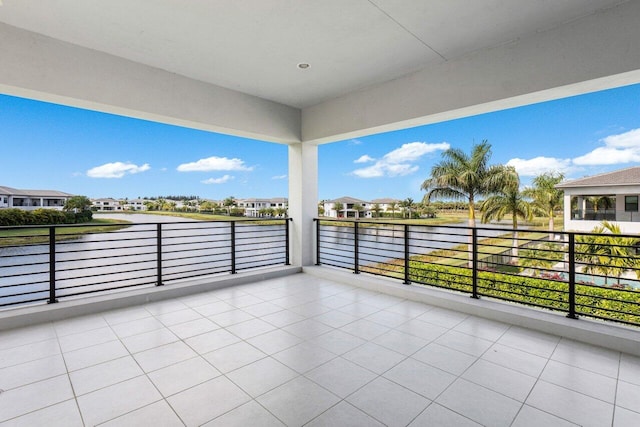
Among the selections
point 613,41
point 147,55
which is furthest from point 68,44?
point 613,41

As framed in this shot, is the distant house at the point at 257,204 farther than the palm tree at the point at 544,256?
Yes

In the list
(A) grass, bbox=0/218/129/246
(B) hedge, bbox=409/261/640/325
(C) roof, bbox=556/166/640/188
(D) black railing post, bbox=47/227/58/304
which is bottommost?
(B) hedge, bbox=409/261/640/325

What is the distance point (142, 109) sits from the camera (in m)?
3.37

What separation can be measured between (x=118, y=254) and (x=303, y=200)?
2.87 m

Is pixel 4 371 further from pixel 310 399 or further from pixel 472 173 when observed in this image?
pixel 472 173

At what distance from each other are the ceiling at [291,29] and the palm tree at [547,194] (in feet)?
31.2

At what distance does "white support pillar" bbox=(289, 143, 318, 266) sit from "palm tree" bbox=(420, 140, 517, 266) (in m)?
7.37

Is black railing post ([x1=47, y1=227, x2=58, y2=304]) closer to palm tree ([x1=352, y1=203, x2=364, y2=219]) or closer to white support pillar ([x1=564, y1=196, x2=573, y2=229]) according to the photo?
palm tree ([x1=352, y1=203, x2=364, y2=219])

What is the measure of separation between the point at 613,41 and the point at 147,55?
4.35 metres

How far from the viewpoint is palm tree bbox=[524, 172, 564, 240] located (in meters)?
10.0

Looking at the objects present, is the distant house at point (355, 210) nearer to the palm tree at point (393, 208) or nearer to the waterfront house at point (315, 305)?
the palm tree at point (393, 208)

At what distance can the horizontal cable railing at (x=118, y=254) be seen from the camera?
3.10m

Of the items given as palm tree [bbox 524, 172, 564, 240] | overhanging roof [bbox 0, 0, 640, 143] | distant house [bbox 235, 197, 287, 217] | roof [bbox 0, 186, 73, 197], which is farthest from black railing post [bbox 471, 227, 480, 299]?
palm tree [bbox 524, 172, 564, 240]

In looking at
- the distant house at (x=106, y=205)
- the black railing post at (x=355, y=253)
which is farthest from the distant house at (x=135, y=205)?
the black railing post at (x=355, y=253)
